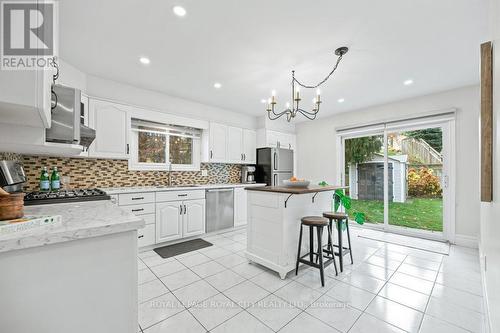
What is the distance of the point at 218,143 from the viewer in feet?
14.6

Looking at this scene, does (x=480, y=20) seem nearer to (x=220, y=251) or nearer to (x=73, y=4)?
(x=73, y=4)

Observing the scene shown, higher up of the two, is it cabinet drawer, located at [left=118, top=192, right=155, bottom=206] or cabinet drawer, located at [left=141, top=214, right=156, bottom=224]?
cabinet drawer, located at [left=118, top=192, right=155, bottom=206]

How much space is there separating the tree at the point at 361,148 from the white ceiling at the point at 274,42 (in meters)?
1.34

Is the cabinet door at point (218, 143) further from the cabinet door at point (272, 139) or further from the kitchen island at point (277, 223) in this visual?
the kitchen island at point (277, 223)

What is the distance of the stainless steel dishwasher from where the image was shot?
389 cm

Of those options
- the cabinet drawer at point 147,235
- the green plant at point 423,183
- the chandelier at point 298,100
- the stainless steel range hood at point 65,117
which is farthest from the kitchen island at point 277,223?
the green plant at point 423,183

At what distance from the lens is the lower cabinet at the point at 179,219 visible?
3289mm

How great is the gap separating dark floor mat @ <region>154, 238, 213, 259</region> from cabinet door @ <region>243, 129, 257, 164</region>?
2.15 meters

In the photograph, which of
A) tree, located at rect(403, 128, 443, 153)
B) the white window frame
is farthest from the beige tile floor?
tree, located at rect(403, 128, 443, 153)

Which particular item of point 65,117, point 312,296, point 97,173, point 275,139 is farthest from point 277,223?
point 275,139

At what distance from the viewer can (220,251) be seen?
10.4 ft

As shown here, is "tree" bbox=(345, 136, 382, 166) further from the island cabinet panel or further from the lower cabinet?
the lower cabinet

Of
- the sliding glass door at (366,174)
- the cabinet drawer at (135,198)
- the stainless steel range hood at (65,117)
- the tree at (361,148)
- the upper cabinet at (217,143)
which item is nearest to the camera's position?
the stainless steel range hood at (65,117)

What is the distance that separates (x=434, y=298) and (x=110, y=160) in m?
4.45
